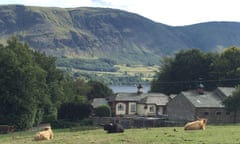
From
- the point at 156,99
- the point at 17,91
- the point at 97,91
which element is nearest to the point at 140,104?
the point at 156,99

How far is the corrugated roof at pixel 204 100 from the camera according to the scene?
83.9 meters

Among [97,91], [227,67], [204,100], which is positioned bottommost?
[204,100]

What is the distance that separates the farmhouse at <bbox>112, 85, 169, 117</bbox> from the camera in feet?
349

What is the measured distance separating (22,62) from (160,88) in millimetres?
45246

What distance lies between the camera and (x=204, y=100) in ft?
281

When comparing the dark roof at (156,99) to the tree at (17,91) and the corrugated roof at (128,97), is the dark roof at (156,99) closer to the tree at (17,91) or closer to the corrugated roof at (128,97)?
the corrugated roof at (128,97)

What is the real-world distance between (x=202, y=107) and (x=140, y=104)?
88.4 feet

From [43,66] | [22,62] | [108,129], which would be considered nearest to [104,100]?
[43,66]

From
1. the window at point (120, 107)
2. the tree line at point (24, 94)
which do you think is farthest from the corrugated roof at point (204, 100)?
the window at point (120, 107)

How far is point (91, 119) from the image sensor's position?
90375 mm

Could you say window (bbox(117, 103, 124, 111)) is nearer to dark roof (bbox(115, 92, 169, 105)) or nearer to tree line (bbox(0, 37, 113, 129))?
dark roof (bbox(115, 92, 169, 105))

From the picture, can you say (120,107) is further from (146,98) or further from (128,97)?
(146,98)

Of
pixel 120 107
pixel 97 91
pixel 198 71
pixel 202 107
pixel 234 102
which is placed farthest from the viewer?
pixel 97 91

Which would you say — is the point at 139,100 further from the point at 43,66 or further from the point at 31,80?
the point at 31,80
